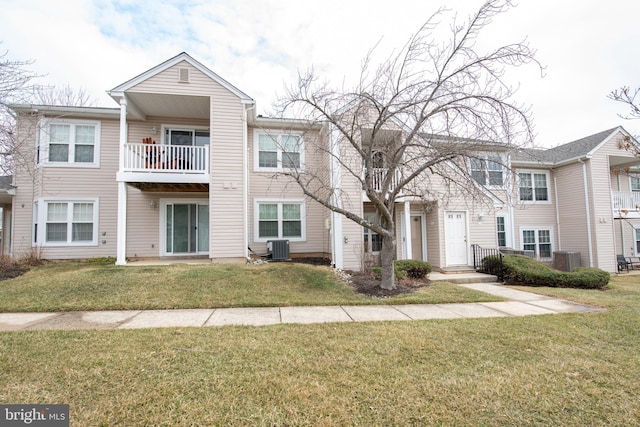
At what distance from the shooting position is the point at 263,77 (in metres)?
10.2

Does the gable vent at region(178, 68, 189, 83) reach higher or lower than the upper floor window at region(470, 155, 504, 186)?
higher

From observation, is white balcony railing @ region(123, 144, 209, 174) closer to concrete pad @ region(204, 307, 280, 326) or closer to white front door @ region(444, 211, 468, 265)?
concrete pad @ region(204, 307, 280, 326)

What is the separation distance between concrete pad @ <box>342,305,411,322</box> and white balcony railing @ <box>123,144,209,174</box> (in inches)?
290

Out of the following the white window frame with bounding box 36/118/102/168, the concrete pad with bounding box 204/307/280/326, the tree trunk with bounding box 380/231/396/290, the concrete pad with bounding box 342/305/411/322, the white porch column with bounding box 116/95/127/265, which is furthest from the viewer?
→ the white window frame with bounding box 36/118/102/168

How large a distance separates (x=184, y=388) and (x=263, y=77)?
386 inches

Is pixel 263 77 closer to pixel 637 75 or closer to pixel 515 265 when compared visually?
pixel 637 75

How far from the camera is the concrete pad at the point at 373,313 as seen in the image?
5.66 m

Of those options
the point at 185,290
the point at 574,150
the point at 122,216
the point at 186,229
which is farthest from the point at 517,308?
the point at 574,150

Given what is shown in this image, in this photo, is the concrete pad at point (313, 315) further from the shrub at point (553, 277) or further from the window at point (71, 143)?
the window at point (71, 143)

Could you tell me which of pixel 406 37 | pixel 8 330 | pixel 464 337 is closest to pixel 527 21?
pixel 406 37

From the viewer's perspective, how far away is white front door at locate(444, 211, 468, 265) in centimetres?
1234

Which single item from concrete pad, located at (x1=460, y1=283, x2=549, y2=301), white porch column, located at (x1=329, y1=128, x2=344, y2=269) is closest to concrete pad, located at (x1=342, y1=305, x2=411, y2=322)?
concrete pad, located at (x1=460, y1=283, x2=549, y2=301)

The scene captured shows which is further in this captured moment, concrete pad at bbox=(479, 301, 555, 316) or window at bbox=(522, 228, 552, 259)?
window at bbox=(522, 228, 552, 259)

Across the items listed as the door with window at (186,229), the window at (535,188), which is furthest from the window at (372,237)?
the window at (535,188)
